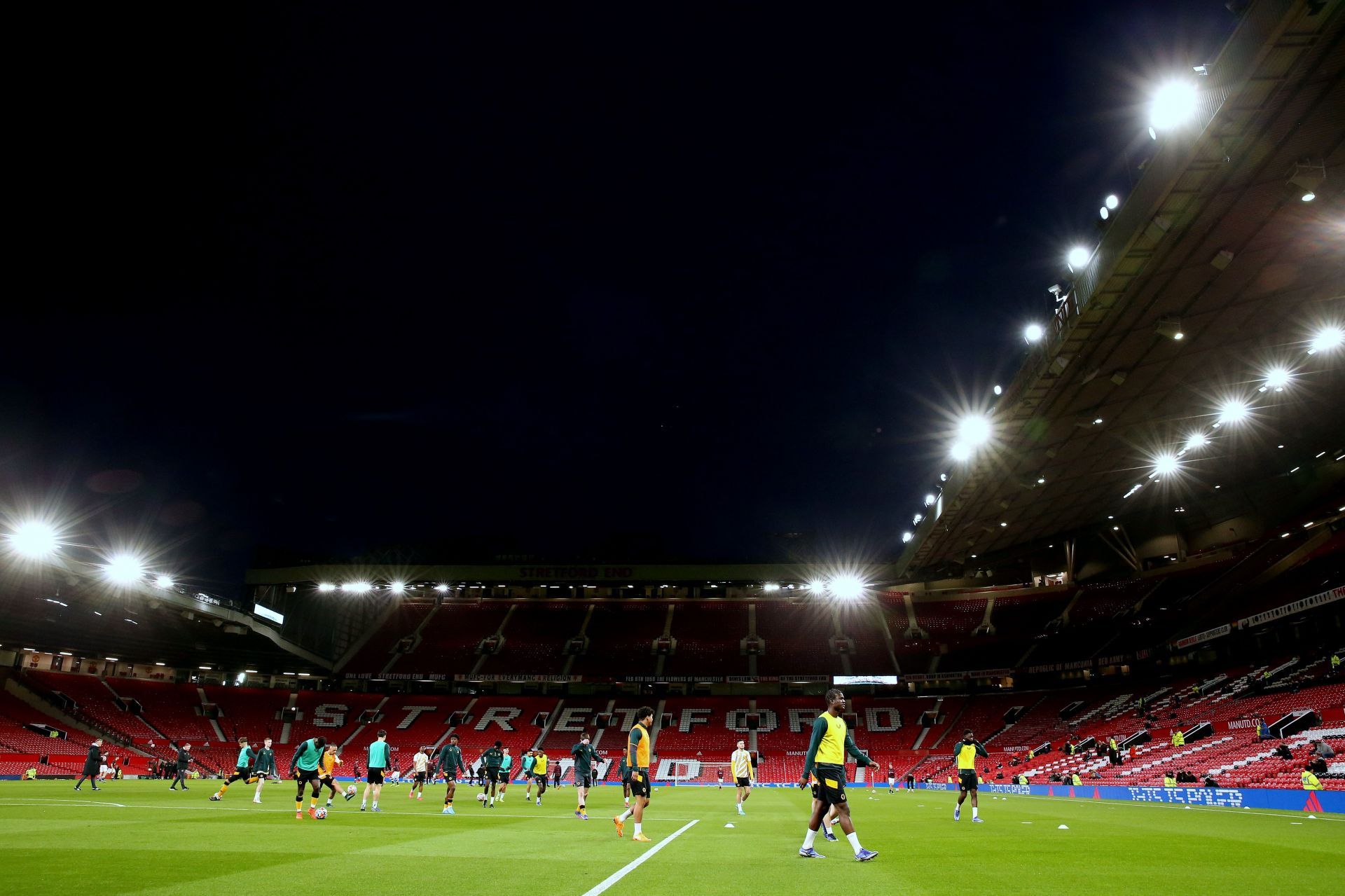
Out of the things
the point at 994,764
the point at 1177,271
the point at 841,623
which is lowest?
the point at 994,764

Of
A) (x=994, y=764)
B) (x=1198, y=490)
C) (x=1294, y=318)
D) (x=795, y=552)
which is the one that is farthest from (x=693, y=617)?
(x=1294, y=318)

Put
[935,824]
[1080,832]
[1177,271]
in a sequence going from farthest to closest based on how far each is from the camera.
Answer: [1177,271], [935,824], [1080,832]

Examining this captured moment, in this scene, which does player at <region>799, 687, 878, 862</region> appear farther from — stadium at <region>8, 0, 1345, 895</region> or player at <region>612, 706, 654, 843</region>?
player at <region>612, 706, 654, 843</region>

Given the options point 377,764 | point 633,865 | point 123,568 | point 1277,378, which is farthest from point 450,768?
point 1277,378

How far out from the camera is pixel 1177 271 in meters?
20.3

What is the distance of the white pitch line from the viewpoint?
23.1 feet

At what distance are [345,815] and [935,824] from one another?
12947 millimetres

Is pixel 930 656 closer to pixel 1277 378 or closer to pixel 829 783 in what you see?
pixel 1277 378

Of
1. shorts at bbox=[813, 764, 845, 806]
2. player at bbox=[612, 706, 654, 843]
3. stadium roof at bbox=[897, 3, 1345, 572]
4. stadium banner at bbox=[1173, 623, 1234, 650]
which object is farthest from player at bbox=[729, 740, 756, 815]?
stadium banner at bbox=[1173, 623, 1234, 650]

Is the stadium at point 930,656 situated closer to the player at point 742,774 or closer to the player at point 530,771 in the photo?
the player at point 742,774

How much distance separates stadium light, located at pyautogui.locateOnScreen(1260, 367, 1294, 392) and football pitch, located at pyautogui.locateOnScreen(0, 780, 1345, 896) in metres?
16.0

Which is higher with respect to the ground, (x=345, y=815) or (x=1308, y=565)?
(x=1308, y=565)

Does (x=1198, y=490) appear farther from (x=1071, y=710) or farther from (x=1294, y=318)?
(x=1294, y=318)

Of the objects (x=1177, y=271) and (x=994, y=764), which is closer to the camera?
(x=1177, y=271)
